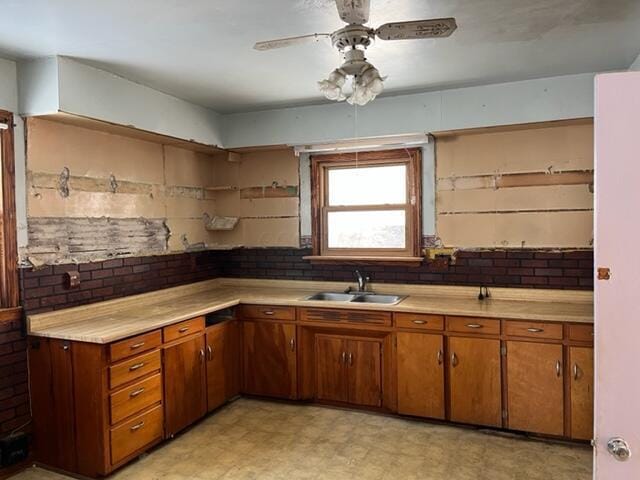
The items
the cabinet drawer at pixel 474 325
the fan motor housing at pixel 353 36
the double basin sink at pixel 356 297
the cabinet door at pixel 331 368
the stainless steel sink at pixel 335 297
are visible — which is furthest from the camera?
the stainless steel sink at pixel 335 297

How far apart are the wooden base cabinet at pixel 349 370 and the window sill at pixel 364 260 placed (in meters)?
0.78

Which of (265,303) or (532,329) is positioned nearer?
(532,329)

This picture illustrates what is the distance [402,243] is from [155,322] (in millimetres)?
2208

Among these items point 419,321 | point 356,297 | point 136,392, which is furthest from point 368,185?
point 136,392

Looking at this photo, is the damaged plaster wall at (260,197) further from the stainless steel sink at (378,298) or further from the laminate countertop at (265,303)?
the stainless steel sink at (378,298)

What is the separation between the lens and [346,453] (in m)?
3.14

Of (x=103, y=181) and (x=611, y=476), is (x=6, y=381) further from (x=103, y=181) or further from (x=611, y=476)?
(x=611, y=476)

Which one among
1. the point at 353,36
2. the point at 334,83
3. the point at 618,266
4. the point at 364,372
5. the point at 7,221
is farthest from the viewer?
the point at 364,372

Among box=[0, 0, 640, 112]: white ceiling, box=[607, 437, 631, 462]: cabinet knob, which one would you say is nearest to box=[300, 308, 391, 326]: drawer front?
box=[0, 0, 640, 112]: white ceiling

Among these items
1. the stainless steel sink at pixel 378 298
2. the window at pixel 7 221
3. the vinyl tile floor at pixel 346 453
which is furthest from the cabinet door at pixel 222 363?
the window at pixel 7 221

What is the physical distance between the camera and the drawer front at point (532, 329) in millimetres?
3189

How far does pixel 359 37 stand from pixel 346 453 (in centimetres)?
257

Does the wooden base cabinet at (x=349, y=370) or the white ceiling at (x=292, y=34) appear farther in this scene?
the wooden base cabinet at (x=349, y=370)

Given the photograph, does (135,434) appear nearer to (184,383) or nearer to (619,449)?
(184,383)
